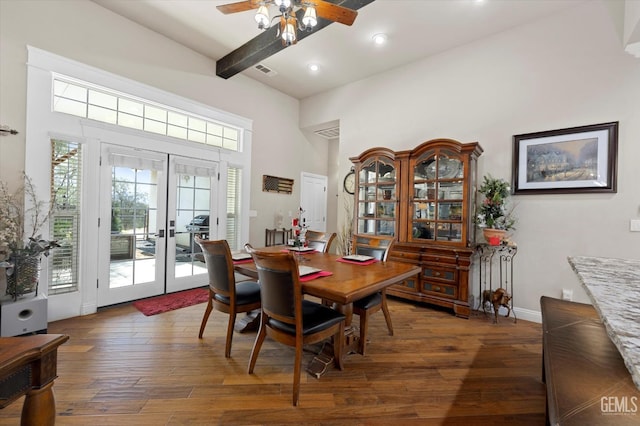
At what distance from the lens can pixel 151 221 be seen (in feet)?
12.2

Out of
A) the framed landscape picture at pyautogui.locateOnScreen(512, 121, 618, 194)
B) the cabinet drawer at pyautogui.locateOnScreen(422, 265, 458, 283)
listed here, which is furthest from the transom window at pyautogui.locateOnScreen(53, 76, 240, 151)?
the framed landscape picture at pyautogui.locateOnScreen(512, 121, 618, 194)

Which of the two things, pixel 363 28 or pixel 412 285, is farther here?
pixel 412 285

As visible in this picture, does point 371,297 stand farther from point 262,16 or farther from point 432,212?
point 262,16

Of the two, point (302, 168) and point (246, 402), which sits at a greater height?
point (302, 168)

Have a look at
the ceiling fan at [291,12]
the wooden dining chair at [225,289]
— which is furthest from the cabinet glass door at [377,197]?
the wooden dining chair at [225,289]

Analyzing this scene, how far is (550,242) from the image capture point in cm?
308

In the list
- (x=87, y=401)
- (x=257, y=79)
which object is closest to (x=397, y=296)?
(x=87, y=401)

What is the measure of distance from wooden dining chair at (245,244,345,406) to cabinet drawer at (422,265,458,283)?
5.97 ft

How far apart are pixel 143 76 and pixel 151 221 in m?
1.88

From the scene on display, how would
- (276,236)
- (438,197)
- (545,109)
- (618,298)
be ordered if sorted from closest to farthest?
(618,298) → (545,109) → (438,197) → (276,236)

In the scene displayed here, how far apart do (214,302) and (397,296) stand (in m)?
2.37

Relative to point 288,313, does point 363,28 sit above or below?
above

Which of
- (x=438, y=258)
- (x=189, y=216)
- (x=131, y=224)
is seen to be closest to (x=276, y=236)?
(x=189, y=216)

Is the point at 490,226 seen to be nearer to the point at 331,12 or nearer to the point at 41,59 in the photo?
the point at 331,12
